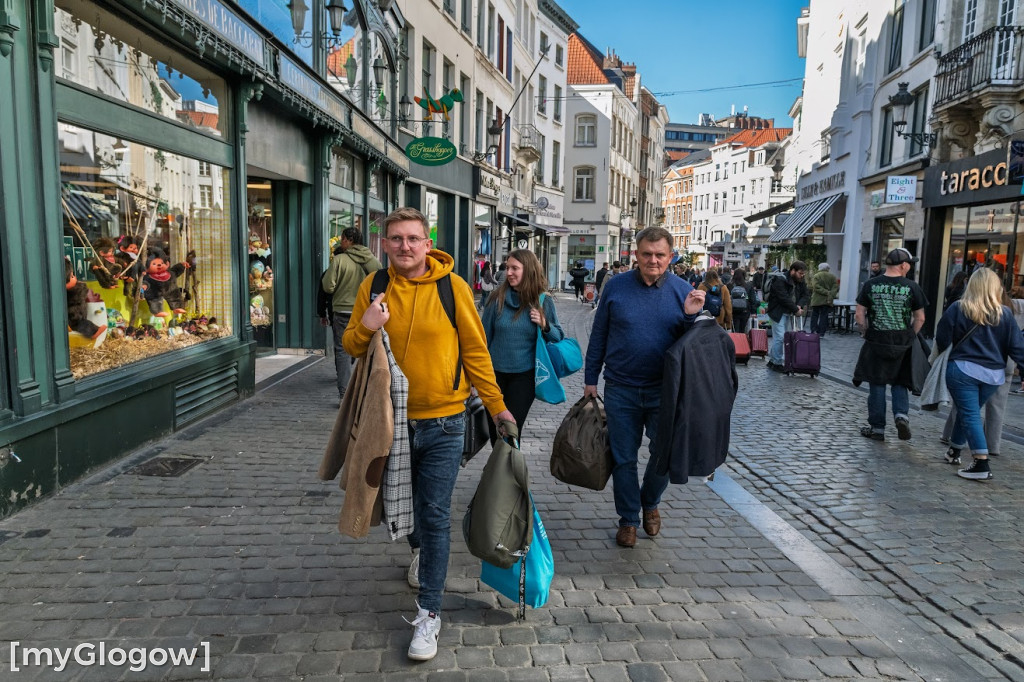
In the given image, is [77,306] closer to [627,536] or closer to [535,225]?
[627,536]

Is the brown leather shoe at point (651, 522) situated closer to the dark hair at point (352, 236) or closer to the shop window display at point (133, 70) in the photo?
the dark hair at point (352, 236)

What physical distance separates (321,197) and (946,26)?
13.7m

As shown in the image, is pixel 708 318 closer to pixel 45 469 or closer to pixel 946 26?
pixel 45 469

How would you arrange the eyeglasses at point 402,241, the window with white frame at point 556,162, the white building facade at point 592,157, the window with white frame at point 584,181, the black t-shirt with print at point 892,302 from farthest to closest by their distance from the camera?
the window with white frame at point 584,181
the white building facade at point 592,157
the window with white frame at point 556,162
the black t-shirt with print at point 892,302
the eyeglasses at point 402,241

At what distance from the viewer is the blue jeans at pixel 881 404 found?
287 inches

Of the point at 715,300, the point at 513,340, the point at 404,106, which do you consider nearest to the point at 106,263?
the point at 513,340

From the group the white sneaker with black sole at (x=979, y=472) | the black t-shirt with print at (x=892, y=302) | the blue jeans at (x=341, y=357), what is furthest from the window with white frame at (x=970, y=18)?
the blue jeans at (x=341, y=357)

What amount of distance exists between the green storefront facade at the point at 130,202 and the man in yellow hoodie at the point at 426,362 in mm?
2848

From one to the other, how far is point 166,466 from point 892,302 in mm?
6514

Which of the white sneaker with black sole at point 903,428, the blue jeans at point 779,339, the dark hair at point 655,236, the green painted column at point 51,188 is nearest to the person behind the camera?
the dark hair at point 655,236

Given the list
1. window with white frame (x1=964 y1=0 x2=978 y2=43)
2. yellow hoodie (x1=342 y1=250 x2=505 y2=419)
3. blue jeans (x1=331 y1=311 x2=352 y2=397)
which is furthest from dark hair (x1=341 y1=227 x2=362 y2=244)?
window with white frame (x1=964 y1=0 x2=978 y2=43)

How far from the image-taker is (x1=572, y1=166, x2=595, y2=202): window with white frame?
47906mm

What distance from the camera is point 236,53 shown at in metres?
7.29

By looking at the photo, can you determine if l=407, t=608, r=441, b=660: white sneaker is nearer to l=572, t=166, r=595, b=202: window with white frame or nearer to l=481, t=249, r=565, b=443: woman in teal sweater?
l=481, t=249, r=565, b=443: woman in teal sweater
